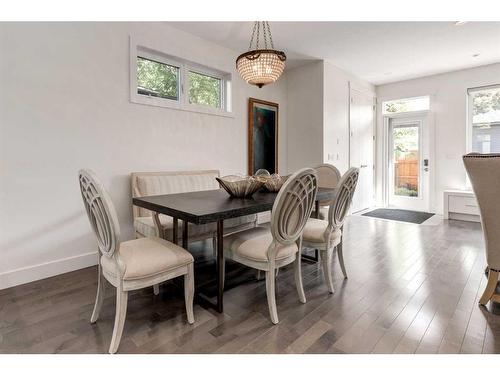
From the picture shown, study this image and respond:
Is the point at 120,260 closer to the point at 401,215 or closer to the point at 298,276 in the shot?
the point at 298,276

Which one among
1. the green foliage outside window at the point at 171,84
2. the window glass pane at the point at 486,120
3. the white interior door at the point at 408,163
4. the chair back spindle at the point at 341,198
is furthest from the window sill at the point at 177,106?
the window glass pane at the point at 486,120

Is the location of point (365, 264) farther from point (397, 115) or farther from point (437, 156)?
point (397, 115)

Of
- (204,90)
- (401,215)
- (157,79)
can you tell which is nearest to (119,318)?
(157,79)

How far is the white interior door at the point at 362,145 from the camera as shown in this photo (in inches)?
209

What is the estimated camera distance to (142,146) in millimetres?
3145

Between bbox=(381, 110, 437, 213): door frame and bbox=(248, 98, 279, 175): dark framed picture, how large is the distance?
8.97 ft

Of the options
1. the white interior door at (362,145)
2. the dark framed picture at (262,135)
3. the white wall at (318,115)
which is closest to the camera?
the dark framed picture at (262,135)

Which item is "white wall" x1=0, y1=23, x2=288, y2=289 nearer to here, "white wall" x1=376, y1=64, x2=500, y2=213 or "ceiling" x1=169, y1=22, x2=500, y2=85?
"ceiling" x1=169, y1=22, x2=500, y2=85

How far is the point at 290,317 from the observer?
6.04ft

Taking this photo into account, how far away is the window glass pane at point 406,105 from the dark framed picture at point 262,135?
2773 mm

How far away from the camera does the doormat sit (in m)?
4.88

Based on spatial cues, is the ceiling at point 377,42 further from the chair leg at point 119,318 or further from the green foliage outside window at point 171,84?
the chair leg at point 119,318

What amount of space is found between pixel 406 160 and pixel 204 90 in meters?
4.49

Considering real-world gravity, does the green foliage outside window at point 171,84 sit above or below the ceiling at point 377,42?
below
